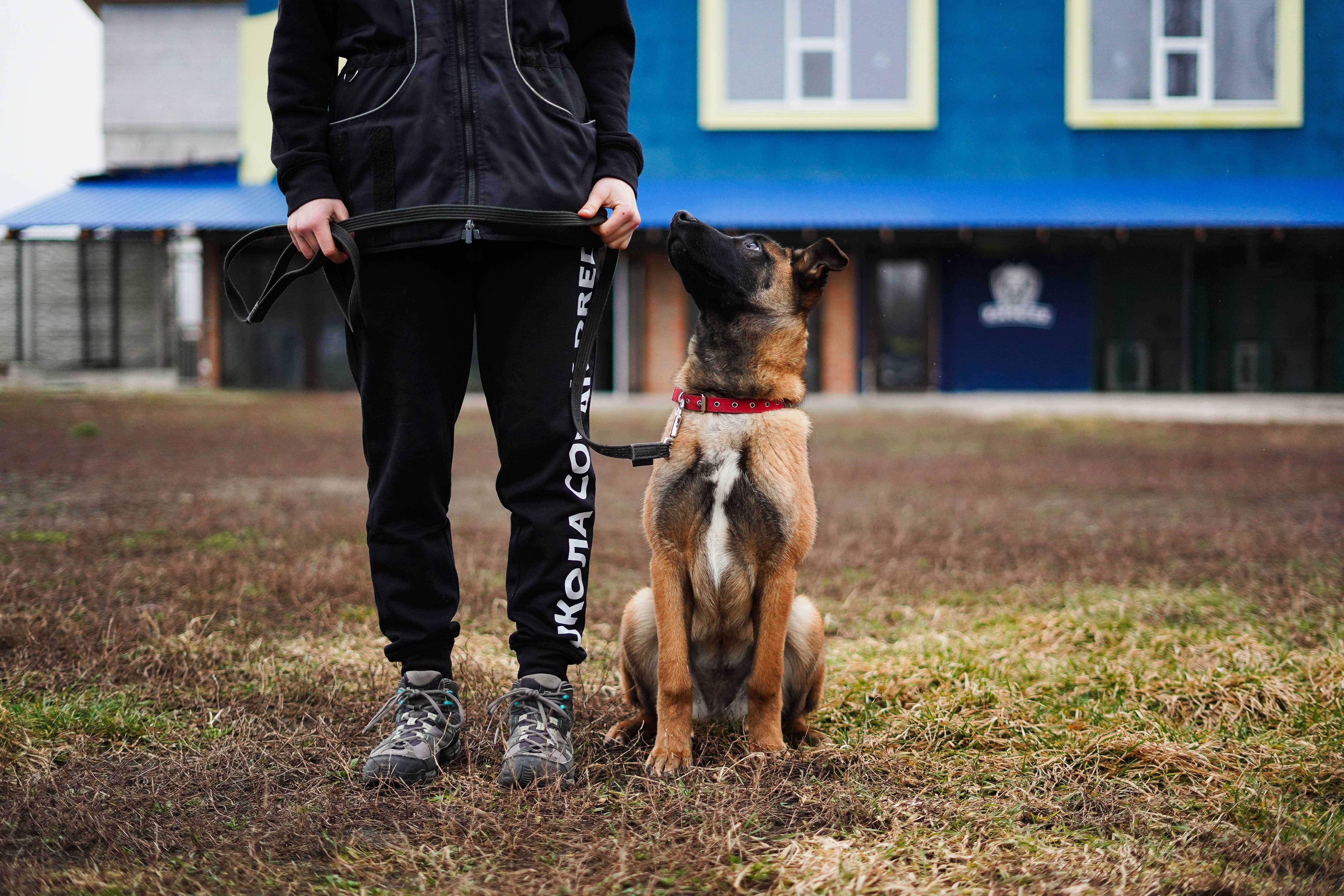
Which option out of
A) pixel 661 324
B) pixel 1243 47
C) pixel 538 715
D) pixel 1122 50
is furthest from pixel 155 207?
pixel 1243 47

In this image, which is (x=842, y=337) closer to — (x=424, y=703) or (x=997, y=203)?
(x=997, y=203)

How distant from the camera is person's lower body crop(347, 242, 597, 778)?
2240 millimetres

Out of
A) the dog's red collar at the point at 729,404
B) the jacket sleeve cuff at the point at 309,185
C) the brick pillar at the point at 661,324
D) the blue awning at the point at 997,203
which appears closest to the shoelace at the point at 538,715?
the dog's red collar at the point at 729,404

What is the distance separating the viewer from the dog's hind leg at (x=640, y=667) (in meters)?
2.52

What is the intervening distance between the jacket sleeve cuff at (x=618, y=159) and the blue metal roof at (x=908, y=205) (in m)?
11.0

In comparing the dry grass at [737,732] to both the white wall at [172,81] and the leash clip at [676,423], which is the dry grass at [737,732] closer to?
the leash clip at [676,423]

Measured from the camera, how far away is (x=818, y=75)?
15.0 meters

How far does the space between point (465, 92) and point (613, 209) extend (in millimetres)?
391

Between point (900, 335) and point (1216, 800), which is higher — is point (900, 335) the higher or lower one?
the higher one

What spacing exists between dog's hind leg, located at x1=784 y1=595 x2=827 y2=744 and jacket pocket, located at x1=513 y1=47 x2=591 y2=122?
1.27 meters

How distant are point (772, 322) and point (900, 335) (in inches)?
555

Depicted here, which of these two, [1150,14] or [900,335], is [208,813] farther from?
[1150,14]

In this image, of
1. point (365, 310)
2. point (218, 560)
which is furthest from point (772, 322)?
point (218, 560)

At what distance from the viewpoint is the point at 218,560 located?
452 cm
